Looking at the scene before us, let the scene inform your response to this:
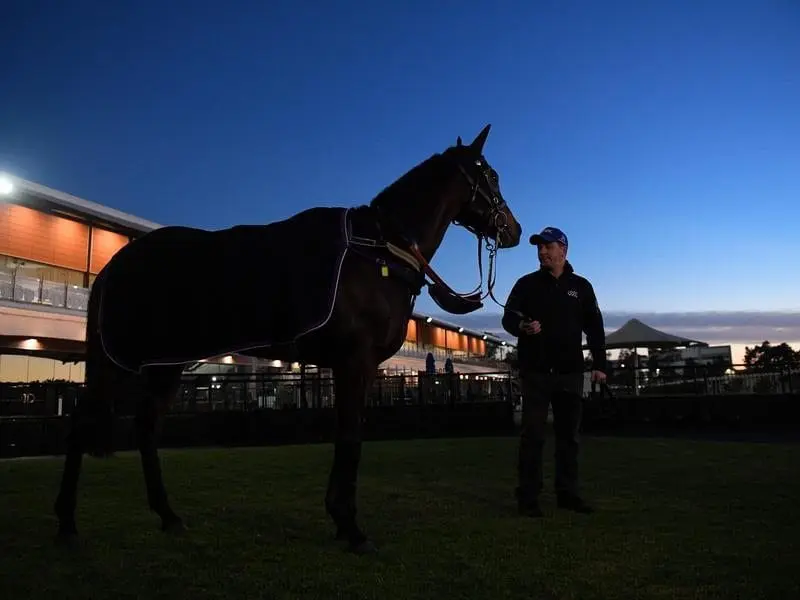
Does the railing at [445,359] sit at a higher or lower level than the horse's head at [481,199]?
higher

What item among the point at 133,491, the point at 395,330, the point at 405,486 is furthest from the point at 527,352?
the point at 133,491

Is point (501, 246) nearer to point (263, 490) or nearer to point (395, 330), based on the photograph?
point (395, 330)

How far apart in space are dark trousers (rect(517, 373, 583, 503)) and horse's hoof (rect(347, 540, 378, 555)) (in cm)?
166

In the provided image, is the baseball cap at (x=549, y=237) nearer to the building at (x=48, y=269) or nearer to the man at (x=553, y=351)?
the man at (x=553, y=351)

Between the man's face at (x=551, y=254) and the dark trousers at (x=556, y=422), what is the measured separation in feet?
2.94

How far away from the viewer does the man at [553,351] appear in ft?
17.0

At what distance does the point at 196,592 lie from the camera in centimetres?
300

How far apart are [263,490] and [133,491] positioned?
1.21 meters

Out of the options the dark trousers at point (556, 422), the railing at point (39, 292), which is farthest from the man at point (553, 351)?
the railing at point (39, 292)

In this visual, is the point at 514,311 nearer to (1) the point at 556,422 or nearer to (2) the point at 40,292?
(1) the point at 556,422

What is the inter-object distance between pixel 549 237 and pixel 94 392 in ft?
11.7

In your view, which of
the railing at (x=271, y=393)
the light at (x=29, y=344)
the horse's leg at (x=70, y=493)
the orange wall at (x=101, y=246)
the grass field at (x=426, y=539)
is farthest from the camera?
the orange wall at (x=101, y=246)

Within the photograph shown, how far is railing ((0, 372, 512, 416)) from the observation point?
1499 cm

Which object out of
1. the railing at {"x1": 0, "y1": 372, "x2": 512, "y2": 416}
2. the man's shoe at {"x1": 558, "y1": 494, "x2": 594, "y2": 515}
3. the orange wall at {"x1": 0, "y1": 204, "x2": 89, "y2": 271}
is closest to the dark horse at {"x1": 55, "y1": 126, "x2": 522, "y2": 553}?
the man's shoe at {"x1": 558, "y1": 494, "x2": 594, "y2": 515}
